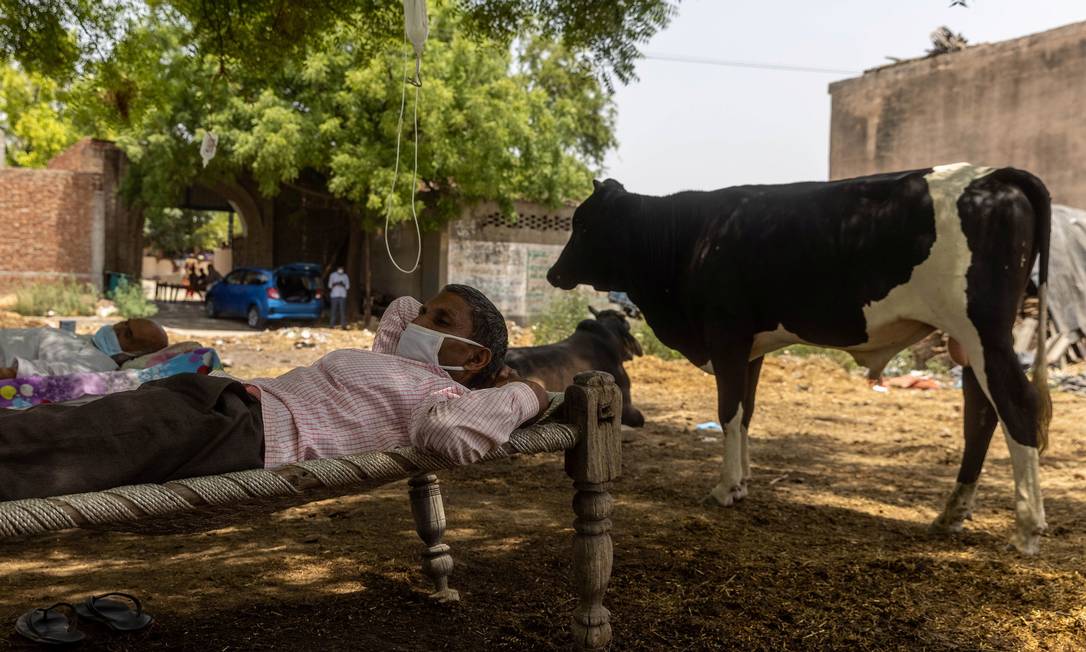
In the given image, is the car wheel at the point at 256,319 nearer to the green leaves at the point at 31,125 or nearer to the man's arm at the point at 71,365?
the green leaves at the point at 31,125

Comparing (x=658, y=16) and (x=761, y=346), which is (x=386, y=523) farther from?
(x=658, y=16)

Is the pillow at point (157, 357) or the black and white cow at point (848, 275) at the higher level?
the black and white cow at point (848, 275)

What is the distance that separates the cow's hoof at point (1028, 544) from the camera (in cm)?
416

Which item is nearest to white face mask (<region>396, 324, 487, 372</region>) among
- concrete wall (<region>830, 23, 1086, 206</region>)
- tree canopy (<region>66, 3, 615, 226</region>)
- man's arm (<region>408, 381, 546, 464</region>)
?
man's arm (<region>408, 381, 546, 464</region>)

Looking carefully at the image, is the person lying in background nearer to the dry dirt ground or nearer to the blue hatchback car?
the dry dirt ground

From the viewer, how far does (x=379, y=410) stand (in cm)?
264

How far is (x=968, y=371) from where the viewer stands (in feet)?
14.9

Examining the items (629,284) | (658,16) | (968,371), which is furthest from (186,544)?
(658,16)

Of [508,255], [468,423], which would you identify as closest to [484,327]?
[468,423]

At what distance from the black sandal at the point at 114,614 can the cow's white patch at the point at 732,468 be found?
3.06 meters

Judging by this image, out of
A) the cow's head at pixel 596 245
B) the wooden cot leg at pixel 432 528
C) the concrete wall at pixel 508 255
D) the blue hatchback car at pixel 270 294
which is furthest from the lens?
the blue hatchback car at pixel 270 294

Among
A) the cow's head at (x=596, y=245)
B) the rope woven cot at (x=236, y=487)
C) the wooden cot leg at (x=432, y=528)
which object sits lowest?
the wooden cot leg at (x=432, y=528)

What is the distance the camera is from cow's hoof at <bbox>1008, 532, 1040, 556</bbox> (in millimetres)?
4164

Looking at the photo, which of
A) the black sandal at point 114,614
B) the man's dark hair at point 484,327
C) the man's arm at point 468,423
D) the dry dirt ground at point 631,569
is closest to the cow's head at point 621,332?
the dry dirt ground at point 631,569
